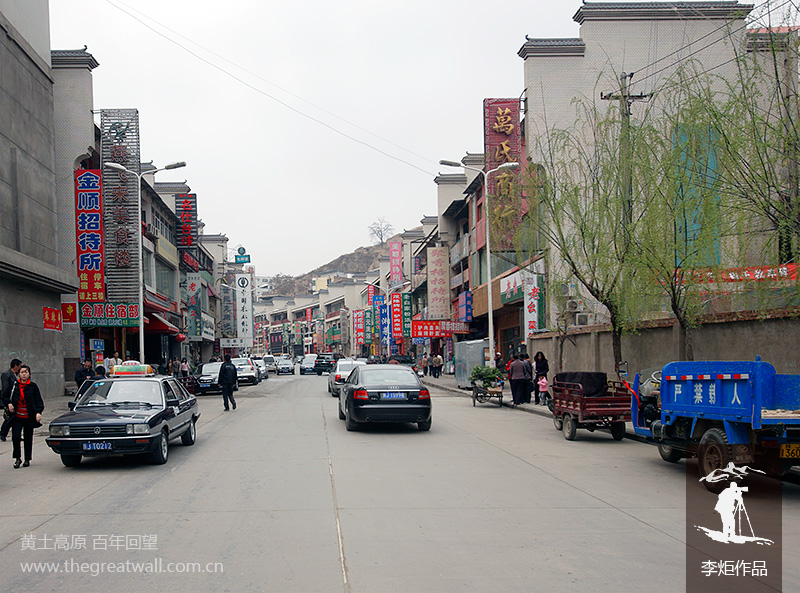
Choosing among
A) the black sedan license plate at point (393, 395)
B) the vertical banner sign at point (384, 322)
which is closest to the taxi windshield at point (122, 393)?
the black sedan license plate at point (393, 395)

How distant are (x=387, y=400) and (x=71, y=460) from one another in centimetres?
627

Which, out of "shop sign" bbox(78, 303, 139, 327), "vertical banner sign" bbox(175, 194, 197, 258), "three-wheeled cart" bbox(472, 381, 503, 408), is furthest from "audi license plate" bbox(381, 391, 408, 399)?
"vertical banner sign" bbox(175, 194, 197, 258)

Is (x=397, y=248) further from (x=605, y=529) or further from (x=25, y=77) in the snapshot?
(x=605, y=529)

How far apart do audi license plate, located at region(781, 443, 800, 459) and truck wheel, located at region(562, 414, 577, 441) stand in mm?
6085

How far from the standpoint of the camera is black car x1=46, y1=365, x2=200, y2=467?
10.6m

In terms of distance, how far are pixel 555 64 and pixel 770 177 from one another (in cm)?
2180

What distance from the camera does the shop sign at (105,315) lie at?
3203 centimetres

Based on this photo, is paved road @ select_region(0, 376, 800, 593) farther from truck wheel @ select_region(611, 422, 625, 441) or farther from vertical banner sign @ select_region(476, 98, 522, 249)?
vertical banner sign @ select_region(476, 98, 522, 249)

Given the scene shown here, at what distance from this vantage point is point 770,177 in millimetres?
9961

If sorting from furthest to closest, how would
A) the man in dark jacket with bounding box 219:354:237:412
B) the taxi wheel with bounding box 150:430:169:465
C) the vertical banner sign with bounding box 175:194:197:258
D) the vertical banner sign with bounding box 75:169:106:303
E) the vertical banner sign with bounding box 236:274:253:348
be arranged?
the vertical banner sign with bounding box 236:274:253:348 < the vertical banner sign with bounding box 175:194:197:258 < the vertical banner sign with bounding box 75:169:106:303 < the man in dark jacket with bounding box 219:354:237:412 < the taxi wheel with bounding box 150:430:169:465

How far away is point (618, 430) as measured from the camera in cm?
1466

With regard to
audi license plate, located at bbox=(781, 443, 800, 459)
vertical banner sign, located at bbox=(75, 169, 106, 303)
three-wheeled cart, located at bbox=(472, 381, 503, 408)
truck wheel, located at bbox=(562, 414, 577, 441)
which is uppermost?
vertical banner sign, located at bbox=(75, 169, 106, 303)

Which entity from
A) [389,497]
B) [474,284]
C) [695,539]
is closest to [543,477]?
[389,497]

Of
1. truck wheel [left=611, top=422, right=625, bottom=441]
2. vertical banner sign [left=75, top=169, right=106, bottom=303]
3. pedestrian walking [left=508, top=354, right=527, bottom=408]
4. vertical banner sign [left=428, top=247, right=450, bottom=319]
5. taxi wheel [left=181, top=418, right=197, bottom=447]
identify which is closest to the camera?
taxi wheel [left=181, top=418, right=197, bottom=447]
